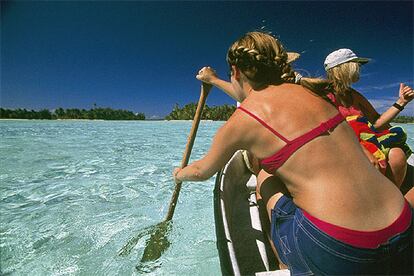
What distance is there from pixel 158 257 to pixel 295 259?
1.92 meters

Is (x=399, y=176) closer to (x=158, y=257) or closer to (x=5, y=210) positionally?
(x=158, y=257)

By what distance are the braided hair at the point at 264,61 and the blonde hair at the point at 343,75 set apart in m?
1.34

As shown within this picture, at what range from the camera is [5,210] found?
4195mm

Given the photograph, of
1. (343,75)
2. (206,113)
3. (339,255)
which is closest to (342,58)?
(343,75)

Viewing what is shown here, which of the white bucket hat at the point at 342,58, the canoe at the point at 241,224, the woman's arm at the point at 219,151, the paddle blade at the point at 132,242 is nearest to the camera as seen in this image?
the woman's arm at the point at 219,151

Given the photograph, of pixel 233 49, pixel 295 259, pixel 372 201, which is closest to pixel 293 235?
pixel 295 259

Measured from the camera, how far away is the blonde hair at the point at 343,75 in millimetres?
2767

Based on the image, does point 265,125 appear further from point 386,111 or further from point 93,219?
point 93,219

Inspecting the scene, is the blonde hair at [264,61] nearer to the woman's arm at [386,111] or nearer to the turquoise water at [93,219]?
the woman's arm at [386,111]

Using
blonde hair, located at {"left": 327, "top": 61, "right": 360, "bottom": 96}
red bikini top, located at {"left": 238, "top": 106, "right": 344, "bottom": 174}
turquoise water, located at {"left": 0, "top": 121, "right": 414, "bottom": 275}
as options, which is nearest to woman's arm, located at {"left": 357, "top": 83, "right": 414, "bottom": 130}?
blonde hair, located at {"left": 327, "top": 61, "right": 360, "bottom": 96}

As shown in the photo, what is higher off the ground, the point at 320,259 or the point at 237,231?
the point at 320,259

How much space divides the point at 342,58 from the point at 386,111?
69 centimetres

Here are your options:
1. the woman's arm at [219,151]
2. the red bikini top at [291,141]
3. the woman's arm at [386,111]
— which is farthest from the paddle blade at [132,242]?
the woman's arm at [386,111]

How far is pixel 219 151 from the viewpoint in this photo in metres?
1.62
